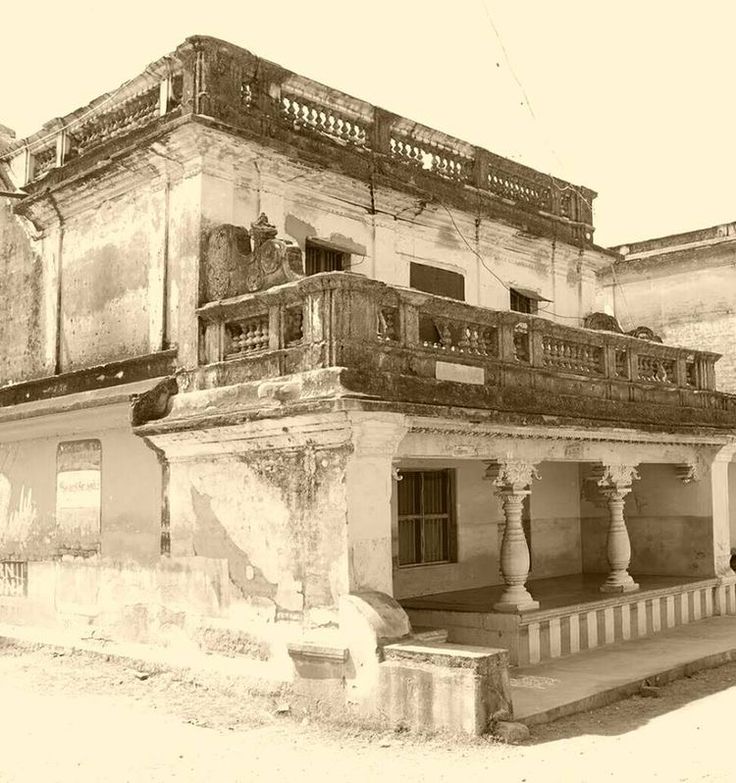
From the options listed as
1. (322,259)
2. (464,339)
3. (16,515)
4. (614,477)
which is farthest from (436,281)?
(16,515)

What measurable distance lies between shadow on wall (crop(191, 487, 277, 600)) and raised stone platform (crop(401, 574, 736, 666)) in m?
2.54

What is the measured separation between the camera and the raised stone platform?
10.9 meters

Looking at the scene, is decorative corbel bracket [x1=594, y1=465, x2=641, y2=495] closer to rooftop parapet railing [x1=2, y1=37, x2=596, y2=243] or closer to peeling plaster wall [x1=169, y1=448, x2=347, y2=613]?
rooftop parapet railing [x1=2, y1=37, x2=596, y2=243]

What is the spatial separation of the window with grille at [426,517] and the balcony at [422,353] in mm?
2539

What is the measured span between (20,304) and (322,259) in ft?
16.6

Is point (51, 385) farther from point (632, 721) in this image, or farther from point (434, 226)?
point (632, 721)

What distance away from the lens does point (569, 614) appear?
11.5 meters

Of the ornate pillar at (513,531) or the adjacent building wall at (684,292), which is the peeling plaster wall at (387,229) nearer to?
the ornate pillar at (513,531)

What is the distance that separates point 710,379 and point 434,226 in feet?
16.3

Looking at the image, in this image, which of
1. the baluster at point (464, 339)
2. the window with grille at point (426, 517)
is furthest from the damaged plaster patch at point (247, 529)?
the window with grille at point (426, 517)

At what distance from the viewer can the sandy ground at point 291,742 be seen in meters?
7.28

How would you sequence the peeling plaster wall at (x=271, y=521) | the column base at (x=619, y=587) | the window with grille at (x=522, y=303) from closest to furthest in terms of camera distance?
the peeling plaster wall at (x=271, y=521) → the column base at (x=619, y=587) → the window with grille at (x=522, y=303)

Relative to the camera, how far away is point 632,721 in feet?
28.3

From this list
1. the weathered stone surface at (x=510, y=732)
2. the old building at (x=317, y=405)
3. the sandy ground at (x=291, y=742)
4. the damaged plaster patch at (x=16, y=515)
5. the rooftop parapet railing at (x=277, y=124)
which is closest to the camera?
the sandy ground at (x=291, y=742)
